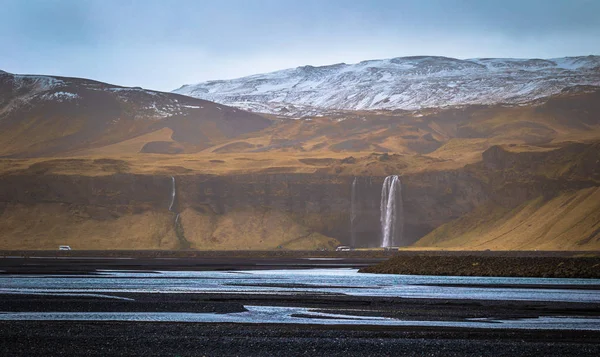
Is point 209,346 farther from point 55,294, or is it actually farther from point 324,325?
point 55,294

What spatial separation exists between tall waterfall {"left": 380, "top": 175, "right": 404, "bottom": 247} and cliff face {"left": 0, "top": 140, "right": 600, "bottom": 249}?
39.0 inches

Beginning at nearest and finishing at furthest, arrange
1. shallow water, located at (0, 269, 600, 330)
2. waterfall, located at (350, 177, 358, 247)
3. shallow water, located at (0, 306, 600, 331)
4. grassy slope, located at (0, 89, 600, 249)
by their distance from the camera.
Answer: shallow water, located at (0, 306, 600, 331) < shallow water, located at (0, 269, 600, 330) < grassy slope, located at (0, 89, 600, 249) < waterfall, located at (350, 177, 358, 247)

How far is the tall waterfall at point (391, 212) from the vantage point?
15350 centimetres

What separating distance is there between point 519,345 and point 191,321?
10.8 metres

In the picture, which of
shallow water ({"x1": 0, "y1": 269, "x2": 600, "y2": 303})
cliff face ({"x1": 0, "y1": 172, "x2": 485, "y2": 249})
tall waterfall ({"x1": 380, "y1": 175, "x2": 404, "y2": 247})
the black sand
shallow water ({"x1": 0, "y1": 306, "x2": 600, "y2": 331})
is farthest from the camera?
cliff face ({"x1": 0, "y1": 172, "x2": 485, "y2": 249})

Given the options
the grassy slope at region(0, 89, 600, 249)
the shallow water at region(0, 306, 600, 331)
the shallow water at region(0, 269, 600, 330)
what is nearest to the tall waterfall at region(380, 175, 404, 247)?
the grassy slope at region(0, 89, 600, 249)

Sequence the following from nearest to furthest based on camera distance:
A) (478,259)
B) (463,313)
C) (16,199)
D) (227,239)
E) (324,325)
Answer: (324,325) → (463,313) → (478,259) → (227,239) → (16,199)

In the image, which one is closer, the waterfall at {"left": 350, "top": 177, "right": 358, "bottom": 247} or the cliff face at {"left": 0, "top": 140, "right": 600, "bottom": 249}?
the cliff face at {"left": 0, "top": 140, "right": 600, "bottom": 249}

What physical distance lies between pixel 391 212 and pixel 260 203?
23097mm

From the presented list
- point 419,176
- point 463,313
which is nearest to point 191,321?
point 463,313

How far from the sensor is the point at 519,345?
78.4 ft

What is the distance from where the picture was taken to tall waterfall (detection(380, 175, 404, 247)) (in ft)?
504

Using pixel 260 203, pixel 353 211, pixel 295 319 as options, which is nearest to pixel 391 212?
pixel 353 211

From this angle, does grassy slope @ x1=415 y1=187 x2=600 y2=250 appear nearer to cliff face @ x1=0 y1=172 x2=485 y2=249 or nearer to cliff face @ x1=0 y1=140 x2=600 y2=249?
cliff face @ x1=0 y1=140 x2=600 y2=249
